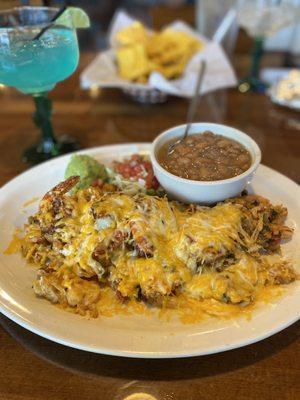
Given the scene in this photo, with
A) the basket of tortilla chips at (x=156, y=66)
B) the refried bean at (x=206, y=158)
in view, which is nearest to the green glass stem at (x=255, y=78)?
the basket of tortilla chips at (x=156, y=66)

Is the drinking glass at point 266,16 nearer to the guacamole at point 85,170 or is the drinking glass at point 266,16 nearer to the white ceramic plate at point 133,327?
the guacamole at point 85,170

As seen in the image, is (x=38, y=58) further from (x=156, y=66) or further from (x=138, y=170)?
(x=156, y=66)

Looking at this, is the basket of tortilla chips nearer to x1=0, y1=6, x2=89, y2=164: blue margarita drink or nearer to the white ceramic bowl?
x1=0, y1=6, x2=89, y2=164: blue margarita drink

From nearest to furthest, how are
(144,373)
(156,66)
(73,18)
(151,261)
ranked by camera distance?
(144,373)
(151,261)
(73,18)
(156,66)

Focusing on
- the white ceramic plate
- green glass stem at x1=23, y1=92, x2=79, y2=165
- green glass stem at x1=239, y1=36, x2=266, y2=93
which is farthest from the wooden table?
green glass stem at x1=239, y1=36, x2=266, y2=93

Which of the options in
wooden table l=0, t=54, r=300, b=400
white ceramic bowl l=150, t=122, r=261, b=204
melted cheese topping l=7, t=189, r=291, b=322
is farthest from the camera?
white ceramic bowl l=150, t=122, r=261, b=204

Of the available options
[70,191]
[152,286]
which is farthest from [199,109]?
[152,286]

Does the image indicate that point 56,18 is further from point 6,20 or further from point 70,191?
point 70,191

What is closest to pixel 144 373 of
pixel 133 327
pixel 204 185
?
pixel 133 327
